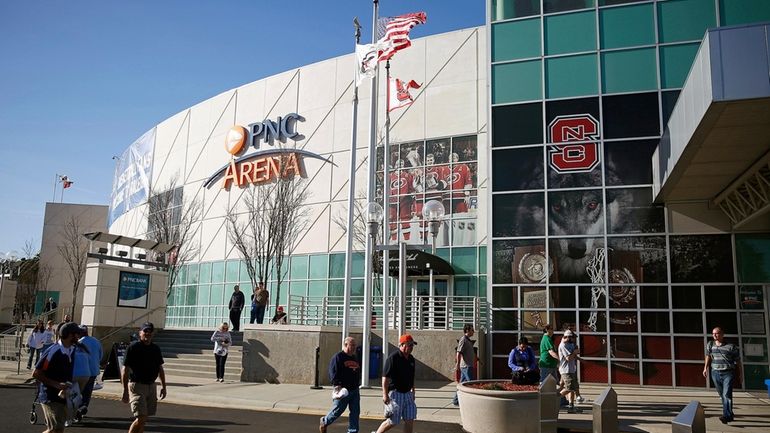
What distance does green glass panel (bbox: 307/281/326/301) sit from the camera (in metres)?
30.2

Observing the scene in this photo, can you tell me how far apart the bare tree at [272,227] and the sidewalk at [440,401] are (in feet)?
39.1

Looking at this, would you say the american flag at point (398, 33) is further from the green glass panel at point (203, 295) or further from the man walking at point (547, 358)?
the green glass panel at point (203, 295)

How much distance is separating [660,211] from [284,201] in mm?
18321

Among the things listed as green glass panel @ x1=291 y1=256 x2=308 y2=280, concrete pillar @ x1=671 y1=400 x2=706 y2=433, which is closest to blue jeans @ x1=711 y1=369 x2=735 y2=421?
concrete pillar @ x1=671 y1=400 x2=706 y2=433

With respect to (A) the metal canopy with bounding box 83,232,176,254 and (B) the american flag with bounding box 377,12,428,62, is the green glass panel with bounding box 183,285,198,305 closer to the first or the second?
(A) the metal canopy with bounding box 83,232,176,254

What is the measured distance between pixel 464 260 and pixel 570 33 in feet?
33.1

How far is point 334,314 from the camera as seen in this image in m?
28.3

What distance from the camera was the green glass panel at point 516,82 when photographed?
2134cm

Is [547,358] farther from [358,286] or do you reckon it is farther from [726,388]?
[358,286]

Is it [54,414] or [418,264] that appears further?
[418,264]

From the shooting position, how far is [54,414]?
7117mm

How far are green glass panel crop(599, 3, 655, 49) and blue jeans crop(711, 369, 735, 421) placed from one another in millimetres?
12104

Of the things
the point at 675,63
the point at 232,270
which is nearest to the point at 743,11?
the point at 675,63

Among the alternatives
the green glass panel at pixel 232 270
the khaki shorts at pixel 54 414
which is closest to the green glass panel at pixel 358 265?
the green glass panel at pixel 232 270
